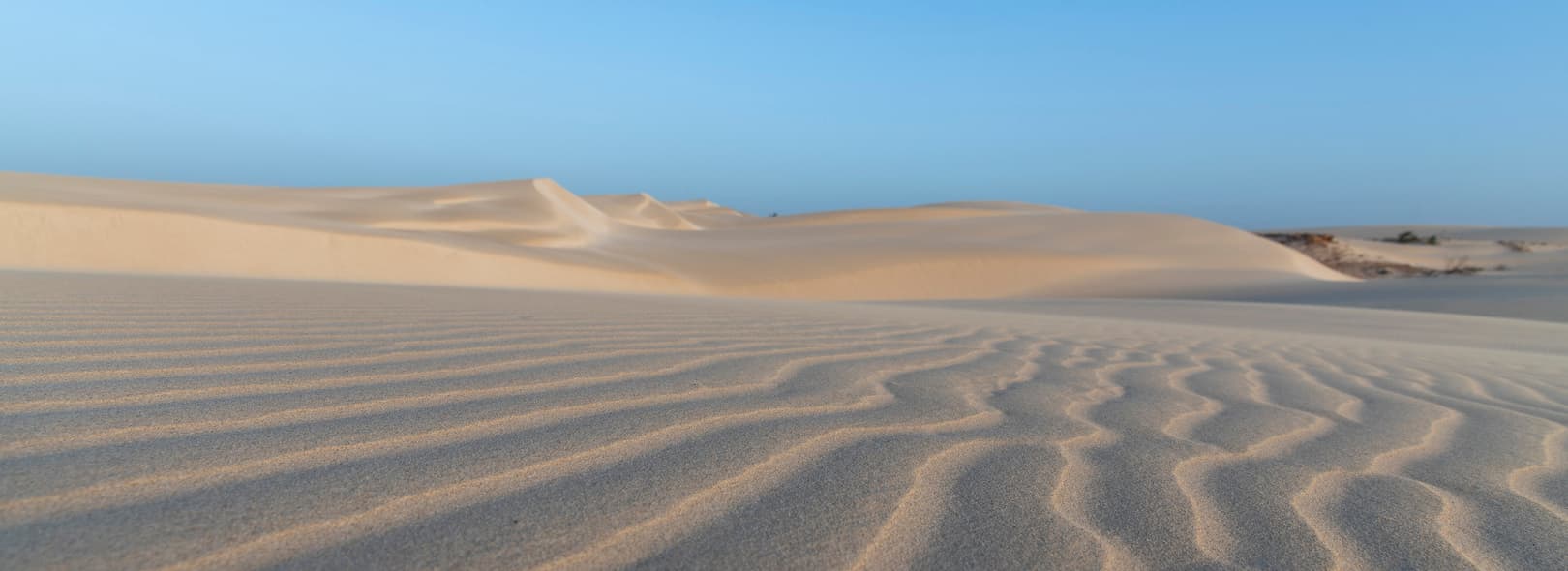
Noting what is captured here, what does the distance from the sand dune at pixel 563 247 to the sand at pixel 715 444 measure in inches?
288

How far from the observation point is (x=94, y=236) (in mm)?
12469

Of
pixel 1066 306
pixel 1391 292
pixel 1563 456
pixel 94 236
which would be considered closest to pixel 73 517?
pixel 1563 456

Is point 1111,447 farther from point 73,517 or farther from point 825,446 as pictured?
point 73,517

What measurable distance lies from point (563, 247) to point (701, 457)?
2074 cm

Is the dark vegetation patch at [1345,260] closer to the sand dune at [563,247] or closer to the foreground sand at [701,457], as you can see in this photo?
the sand dune at [563,247]

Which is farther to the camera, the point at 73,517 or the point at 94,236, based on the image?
the point at 94,236

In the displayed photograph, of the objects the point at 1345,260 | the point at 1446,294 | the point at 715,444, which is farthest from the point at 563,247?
the point at 1345,260

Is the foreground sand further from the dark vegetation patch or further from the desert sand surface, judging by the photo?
the dark vegetation patch

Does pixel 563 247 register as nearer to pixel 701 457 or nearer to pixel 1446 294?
pixel 1446 294

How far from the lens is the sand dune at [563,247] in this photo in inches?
508

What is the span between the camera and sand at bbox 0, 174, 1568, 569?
1386 mm

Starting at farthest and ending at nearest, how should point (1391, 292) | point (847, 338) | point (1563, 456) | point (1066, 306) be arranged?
point (1391, 292)
point (1066, 306)
point (847, 338)
point (1563, 456)

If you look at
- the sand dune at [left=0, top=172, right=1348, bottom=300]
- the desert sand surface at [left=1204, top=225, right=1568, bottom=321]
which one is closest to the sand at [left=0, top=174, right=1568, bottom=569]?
the sand dune at [left=0, top=172, right=1348, bottom=300]

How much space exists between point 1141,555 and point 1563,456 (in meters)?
1.73
